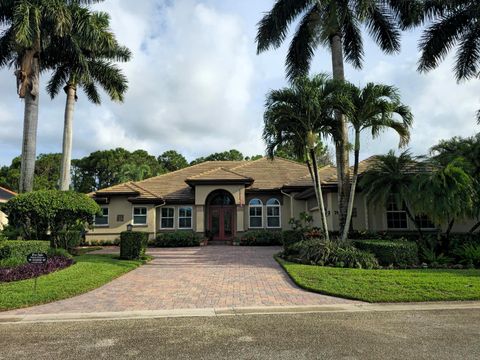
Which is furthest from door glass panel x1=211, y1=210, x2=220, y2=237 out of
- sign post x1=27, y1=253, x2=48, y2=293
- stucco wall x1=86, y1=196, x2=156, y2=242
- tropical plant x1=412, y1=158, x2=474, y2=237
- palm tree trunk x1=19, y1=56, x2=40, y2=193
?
sign post x1=27, y1=253, x2=48, y2=293

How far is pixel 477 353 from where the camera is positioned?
4.97 meters

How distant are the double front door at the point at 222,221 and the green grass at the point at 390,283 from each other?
41.8 ft

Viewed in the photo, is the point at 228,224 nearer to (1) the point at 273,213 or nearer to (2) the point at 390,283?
(1) the point at 273,213

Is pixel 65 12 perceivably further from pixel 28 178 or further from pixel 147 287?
pixel 147 287

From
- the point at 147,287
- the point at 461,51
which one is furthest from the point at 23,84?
the point at 461,51

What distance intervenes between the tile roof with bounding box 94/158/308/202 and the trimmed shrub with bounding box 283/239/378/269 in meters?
10.5

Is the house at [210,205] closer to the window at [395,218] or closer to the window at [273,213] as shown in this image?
the window at [273,213]

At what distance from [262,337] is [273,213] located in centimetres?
1888

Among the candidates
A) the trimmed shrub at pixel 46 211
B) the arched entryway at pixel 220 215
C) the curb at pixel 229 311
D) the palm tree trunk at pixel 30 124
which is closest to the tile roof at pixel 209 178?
the arched entryway at pixel 220 215

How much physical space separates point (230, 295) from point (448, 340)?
4.84m

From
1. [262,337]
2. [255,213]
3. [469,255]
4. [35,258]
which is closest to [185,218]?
[255,213]

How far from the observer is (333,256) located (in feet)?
42.0

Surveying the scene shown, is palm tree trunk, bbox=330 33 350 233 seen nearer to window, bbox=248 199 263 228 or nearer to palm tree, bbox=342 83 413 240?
palm tree, bbox=342 83 413 240

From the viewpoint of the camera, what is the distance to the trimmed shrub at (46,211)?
1399 centimetres
